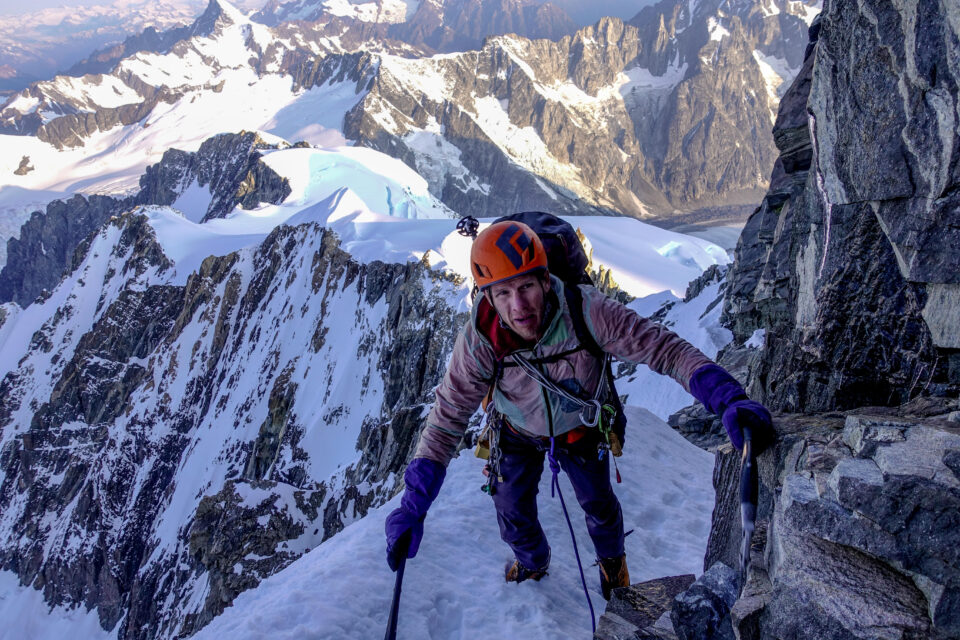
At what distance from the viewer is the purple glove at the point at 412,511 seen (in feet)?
13.5

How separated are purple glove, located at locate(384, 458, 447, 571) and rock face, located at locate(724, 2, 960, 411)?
10.9 feet

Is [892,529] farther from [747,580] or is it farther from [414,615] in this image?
[414,615]

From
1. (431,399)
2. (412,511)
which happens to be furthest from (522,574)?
(431,399)

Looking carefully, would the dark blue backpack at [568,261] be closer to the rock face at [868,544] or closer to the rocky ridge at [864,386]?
the rocky ridge at [864,386]

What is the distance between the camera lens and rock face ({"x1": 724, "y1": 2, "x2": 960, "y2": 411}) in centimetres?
364

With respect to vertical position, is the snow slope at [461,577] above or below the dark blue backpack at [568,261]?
below

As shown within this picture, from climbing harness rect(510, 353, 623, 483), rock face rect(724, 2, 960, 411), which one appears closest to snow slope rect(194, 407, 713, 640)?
climbing harness rect(510, 353, 623, 483)

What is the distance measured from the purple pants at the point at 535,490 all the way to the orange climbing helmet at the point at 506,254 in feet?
4.77

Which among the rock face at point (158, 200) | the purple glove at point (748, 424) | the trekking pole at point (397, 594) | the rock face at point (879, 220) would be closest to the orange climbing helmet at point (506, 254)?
the purple glove at point (748, 424)

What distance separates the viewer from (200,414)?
2384 inches

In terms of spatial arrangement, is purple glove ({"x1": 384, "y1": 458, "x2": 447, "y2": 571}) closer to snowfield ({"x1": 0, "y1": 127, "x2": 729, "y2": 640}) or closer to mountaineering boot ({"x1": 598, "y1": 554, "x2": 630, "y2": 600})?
snowfield ({"x1": 0, "y1": 127, "x2": 729, "y2": 640})

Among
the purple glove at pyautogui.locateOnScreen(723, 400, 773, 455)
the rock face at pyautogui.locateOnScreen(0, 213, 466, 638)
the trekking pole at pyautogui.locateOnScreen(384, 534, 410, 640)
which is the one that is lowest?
the rock face at pyautogui.locateOnScreen(0, 213, 466, 638)

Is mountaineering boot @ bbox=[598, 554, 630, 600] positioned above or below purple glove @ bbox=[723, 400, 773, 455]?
below

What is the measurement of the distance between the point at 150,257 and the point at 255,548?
2667 inches
